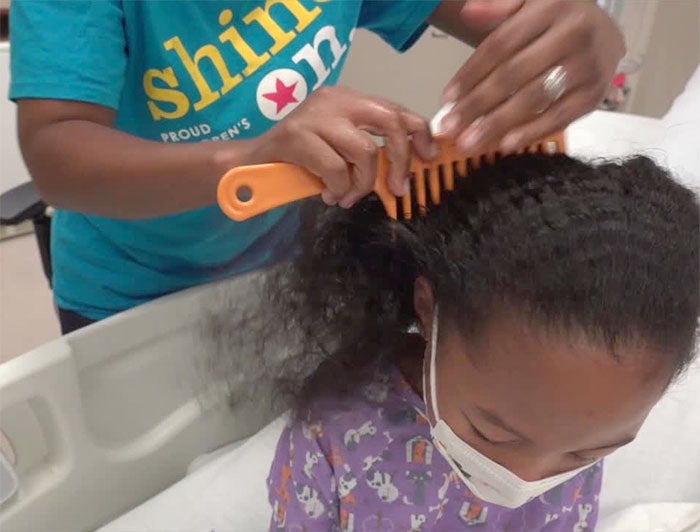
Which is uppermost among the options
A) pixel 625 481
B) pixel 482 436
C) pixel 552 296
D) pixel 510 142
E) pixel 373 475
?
pixel 510 142

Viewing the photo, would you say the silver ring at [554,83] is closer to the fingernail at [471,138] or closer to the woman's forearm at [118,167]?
the fingernail at [471,138]

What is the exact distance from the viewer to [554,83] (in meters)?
0.56

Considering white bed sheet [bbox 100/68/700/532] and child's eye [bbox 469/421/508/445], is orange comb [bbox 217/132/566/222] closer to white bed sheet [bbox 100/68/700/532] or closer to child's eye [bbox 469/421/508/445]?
child's eye [bbox 469/421/508/445]

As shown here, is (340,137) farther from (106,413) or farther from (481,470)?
(106,413)

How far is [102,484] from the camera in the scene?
970 millimetres

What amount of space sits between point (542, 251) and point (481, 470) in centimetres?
21

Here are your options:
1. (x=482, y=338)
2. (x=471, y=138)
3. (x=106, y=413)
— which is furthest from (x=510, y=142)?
(x=106, y=413)

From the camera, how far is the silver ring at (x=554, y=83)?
0.56 metres

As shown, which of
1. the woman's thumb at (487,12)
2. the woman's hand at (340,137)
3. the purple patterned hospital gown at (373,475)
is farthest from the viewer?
the purple patterned hospital gown at (373,475)

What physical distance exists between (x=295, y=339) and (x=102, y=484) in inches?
12.8

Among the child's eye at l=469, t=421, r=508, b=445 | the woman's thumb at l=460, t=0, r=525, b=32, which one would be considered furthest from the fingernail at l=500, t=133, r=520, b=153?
the child's eye at l=469, t=421, r=508, b=445

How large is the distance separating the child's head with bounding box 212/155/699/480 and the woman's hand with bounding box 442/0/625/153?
0.06 m

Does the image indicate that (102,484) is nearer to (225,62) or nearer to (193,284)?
(193,284)

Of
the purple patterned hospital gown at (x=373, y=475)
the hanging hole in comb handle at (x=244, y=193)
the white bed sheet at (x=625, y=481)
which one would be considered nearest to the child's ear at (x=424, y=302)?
the purple patterned hospital gown at (x=373, y=475)
